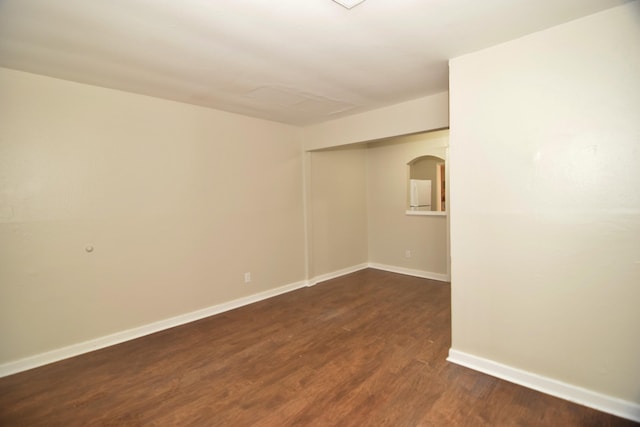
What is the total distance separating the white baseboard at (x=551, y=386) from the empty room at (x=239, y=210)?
1cm

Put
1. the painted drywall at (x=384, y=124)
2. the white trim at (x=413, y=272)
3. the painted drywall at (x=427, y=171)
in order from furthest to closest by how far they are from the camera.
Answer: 1. the painted drywall at (x=427, y=171)
2. the white trim at (x=413, y=272)
3. the painted drywall at (x=384, y=124)

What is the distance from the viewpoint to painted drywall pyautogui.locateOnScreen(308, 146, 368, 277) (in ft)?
15.5

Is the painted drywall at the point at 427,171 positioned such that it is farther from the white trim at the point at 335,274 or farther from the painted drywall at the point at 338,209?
the white trim at the point at 335,274

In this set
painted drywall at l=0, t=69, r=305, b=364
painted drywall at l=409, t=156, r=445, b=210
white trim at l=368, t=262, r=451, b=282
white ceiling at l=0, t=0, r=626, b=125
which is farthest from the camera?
painted drywall at l=409, t=156, r=445, b=210

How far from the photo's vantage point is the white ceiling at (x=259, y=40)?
5.41 ft

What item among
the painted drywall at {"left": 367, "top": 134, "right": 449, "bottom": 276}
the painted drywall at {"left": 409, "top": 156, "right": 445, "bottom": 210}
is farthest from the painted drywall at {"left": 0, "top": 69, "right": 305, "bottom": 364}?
the painted drywall at {"left": 409, "top": 156, "right": 445, "bottom": 210}

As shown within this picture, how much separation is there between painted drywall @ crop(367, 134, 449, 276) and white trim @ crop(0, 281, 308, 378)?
2.41 meters

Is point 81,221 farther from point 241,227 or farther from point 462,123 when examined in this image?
point 462,123

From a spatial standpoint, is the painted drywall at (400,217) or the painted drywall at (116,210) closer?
the painted drywall at (116,210)

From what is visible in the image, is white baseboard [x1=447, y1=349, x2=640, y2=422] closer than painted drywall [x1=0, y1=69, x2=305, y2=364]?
Yes

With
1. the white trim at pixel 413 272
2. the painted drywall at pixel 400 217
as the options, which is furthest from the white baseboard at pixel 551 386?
the painted drywall at pixel 400 217

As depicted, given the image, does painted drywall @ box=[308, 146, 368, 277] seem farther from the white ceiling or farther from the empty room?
the white ceiling

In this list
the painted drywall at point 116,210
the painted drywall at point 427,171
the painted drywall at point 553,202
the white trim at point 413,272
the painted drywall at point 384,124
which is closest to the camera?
the painted drywall at point 553,202

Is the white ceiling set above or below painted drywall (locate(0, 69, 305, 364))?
above
